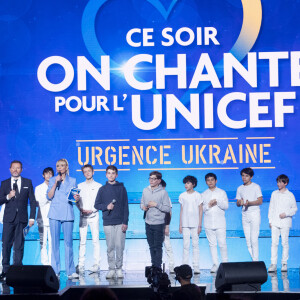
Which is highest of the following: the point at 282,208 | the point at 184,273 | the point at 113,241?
the point at 282,208

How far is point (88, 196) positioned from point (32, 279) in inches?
104

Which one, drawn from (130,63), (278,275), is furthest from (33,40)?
(278,275)

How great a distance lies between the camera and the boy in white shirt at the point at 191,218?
8.62m

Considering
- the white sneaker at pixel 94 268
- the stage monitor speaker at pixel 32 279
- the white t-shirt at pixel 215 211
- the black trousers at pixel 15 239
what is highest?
A: the white t-shirt at pixel 215 211

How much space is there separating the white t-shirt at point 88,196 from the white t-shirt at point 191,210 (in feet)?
3.95

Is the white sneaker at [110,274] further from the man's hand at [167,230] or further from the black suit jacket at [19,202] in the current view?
the black suit jacket at [19,202]

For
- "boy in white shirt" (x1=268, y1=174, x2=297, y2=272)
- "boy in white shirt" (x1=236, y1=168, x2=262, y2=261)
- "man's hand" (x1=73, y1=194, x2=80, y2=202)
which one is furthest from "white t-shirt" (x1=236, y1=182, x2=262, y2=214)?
"man's hand" (x1=73, y1=194, x2=80, y2=202)

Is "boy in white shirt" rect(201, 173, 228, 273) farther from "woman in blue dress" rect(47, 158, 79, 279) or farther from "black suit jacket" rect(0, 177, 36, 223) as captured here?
"black suit jacket" rect(0, 177, 36, 223)

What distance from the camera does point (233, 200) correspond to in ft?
31.3

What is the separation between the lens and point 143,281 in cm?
789

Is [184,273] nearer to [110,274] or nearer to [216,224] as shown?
[110,274]

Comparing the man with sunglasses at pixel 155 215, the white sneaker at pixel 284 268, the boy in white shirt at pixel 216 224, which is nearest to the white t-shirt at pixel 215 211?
the boy in white shirt at pixel 216 224

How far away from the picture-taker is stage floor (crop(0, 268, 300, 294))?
7281 millimetres

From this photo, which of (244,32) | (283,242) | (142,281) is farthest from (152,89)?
(142,281)
